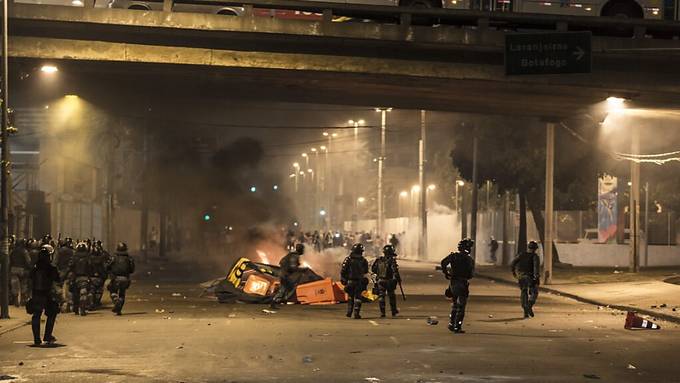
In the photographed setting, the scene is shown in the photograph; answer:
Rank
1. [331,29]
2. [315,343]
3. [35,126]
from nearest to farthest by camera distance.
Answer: [315,343] → [331,29] → [35,126]

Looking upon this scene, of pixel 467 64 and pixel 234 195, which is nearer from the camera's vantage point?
pixel 467 64

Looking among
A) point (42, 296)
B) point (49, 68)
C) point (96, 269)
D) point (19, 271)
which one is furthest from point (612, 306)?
point (42, 296)

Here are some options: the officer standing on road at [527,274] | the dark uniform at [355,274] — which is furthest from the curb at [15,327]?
the officer standing on road at [527,274]

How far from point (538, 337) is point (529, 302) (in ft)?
15.2

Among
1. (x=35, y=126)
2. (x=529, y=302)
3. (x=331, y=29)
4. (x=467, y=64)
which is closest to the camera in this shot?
(x=529, y=302)

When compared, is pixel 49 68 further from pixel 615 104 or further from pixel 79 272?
pixel 615 104

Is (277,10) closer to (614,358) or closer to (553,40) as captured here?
→ (553,40)

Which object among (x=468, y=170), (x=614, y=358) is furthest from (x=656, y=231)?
(x=614, y=358)

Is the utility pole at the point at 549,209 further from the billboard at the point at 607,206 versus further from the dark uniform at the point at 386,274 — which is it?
the dark uniform at the point at 386,274

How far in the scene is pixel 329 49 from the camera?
2525 cm

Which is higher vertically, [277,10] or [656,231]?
[277,10]

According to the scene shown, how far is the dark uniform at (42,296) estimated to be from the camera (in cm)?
1562

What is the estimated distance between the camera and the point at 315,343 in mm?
15844

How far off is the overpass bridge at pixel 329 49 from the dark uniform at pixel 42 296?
9.34 m
